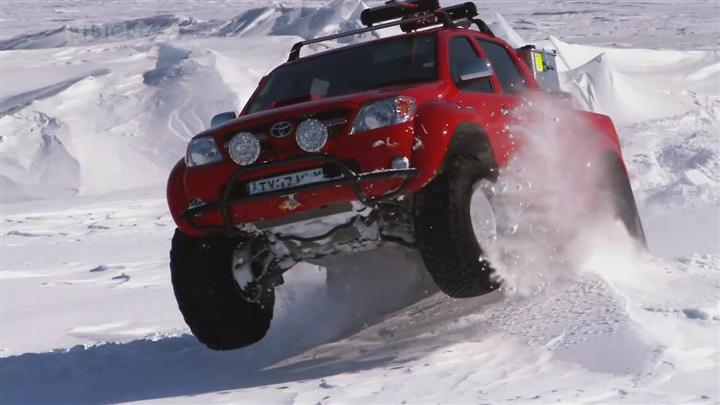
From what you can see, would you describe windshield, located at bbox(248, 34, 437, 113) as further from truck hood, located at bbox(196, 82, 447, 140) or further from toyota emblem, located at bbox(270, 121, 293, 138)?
toyota emblem, located at bbox(270, 121, 293, 138)

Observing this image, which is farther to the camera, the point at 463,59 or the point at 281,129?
the point at 463,59

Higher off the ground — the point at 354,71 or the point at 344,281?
the point at 354,71

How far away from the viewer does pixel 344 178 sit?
14.0 ft

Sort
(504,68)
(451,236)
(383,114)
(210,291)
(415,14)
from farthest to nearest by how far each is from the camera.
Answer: (415,14)
(504,68)
(210,291)
(383,114)
(451,236)

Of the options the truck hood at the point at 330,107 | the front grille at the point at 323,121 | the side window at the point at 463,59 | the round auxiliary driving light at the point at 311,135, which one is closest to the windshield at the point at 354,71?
the side window at the point at 463,59

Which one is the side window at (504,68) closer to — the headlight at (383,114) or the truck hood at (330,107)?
the truck hood at (330,107)

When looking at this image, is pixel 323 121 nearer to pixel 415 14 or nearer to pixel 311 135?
pixel 311 135

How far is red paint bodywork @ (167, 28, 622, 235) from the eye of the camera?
4289 mm

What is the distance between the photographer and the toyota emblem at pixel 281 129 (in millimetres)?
4438

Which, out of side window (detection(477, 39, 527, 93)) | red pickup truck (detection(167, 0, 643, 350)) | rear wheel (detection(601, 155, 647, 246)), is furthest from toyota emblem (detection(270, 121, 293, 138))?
rear wheel (detection(601, 155, 647, 246))

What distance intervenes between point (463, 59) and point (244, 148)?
150 centimetres

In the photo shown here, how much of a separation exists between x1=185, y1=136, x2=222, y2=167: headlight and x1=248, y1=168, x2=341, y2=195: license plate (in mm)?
265

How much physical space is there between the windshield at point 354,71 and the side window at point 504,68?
1.90 feet

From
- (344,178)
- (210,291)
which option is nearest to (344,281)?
(210,291)
